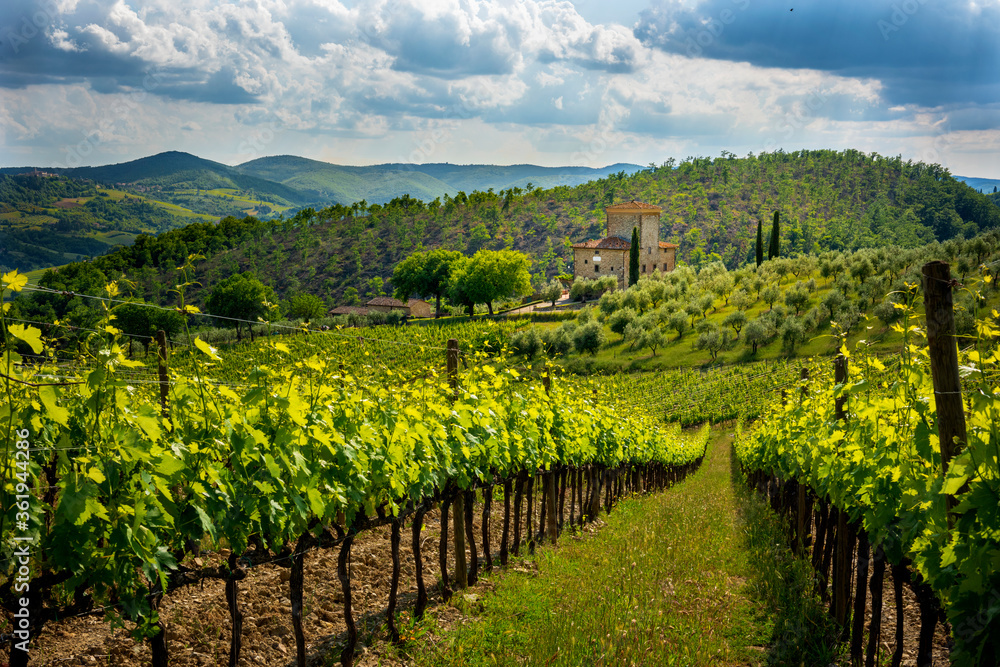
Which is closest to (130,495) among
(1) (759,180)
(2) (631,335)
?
(2) (631,335)

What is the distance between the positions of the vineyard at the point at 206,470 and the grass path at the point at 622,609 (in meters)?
0.58

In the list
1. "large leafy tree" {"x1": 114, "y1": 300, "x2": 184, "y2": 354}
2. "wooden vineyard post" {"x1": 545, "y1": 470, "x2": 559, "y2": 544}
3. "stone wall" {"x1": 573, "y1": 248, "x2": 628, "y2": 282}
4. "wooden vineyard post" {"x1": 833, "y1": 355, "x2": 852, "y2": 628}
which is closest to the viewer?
"large leafy tree" {"x1": 114, "y1": 300, "x2": 184, "y2": 354}

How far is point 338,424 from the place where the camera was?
483 centimetres

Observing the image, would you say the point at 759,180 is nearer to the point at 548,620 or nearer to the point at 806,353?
the point at 806,353

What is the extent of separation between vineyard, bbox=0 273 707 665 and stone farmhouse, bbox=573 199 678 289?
84.3 m

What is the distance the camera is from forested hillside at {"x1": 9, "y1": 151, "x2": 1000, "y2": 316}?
117 m

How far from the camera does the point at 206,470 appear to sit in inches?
142

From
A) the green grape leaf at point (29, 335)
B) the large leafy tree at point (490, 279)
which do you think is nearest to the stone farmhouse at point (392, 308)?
the large leafy tree at point (490, 279)

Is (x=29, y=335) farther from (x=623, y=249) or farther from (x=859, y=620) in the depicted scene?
(x=623, y=249)

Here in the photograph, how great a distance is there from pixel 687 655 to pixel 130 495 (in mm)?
4021

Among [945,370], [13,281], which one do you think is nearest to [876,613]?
[945,370]

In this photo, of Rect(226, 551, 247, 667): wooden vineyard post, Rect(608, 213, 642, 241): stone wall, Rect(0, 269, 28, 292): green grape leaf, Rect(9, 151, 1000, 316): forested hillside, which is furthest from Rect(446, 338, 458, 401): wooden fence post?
Rect(9, 151, 1000, 316): forested hillside

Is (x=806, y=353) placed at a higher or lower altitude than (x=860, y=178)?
lower

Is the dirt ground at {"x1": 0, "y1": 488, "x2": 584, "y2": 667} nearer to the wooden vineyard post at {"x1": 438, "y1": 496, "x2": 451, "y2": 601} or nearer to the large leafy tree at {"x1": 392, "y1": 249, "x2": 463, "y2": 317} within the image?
the wooden vineyard post at {"x1": 438, "y1": 496, "x2": 451, "y2": 601}
